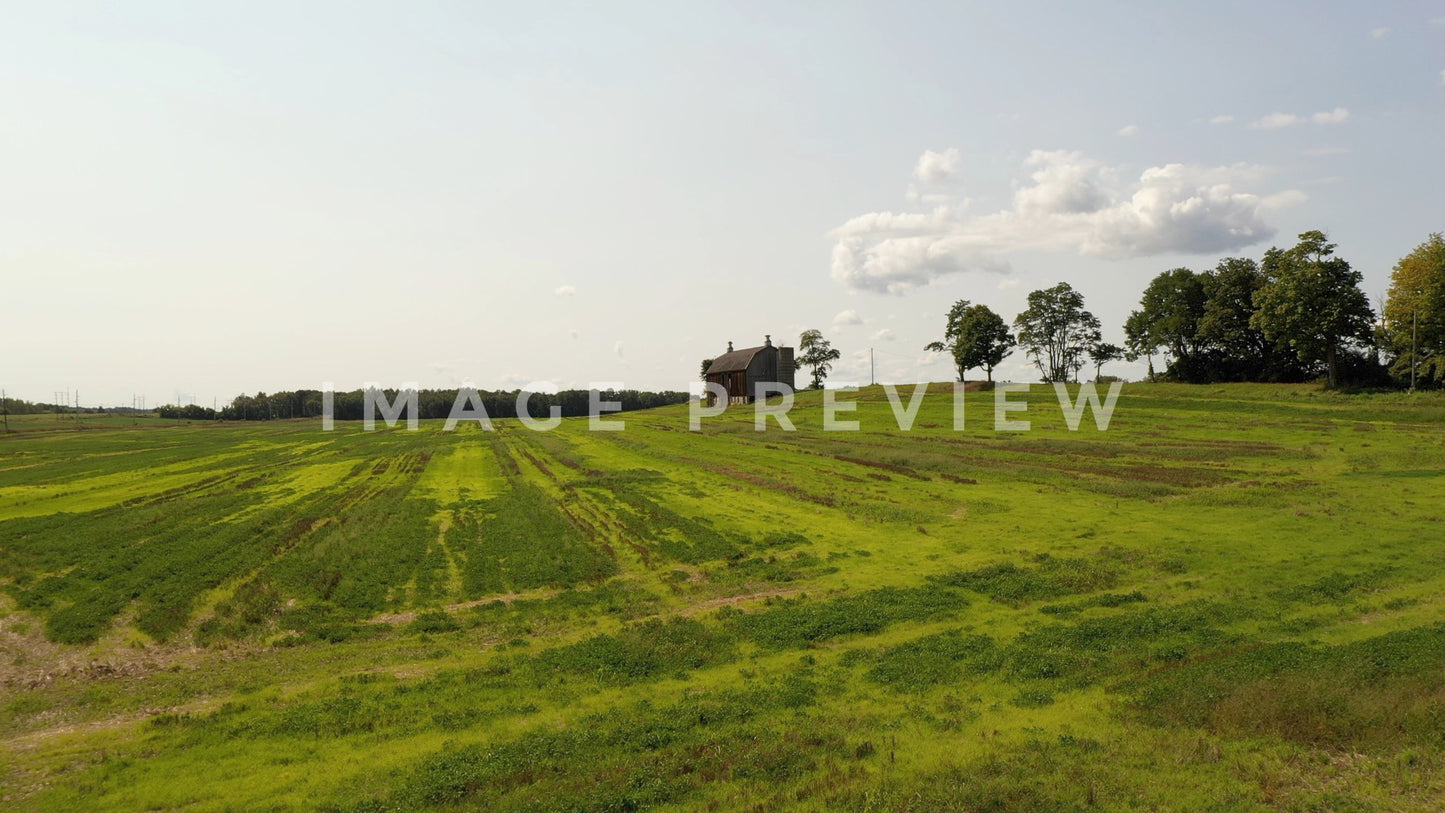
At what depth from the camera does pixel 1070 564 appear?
985 inches

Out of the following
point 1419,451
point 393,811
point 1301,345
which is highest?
point 1301,345

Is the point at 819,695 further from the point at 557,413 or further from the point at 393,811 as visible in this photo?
the point at 557,413

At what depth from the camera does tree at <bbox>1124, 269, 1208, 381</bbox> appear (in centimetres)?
10312

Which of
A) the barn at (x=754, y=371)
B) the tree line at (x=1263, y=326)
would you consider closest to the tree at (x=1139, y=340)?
the tree line at (x=1263, y=326)

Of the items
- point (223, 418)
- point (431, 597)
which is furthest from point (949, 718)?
point (223, 418)

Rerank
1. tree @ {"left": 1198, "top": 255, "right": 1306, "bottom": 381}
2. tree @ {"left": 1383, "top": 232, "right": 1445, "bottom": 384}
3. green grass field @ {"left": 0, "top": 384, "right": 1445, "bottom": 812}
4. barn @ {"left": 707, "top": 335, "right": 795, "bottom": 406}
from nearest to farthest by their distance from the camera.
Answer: green grass field @ {"left": 0, "top": 384, "right": 1445, "bottom": 812} → tree @ {"left": 1383, "top": 232, "right": 1445, "bottom": 384} → tree @ {"left": 1198, "top": 255, "right": 1306, "bottom": 381} → barn @ {"left": 707, "top": 335, "right": 795, "bottom": 406}

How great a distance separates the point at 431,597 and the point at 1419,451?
2428 inches

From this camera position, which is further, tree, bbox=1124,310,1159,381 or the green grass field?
tree, bbox=1124,310,1159,381

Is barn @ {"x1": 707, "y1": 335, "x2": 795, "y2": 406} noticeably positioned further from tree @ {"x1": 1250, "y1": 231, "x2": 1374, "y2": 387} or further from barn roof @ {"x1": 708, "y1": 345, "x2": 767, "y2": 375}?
tree @ {"x1": 1250, "y1": 231, "x2": 1374, "y2": 387}

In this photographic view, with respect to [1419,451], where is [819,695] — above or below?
below

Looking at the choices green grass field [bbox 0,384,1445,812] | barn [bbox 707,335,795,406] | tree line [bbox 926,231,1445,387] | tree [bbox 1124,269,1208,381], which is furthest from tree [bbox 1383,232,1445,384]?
barn [bbox 707,335,795,406]

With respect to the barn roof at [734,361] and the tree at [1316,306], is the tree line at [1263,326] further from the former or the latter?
the barn roof at [734,361]

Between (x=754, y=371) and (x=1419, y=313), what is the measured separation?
82676 mm

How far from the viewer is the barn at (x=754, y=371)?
12144 cm
